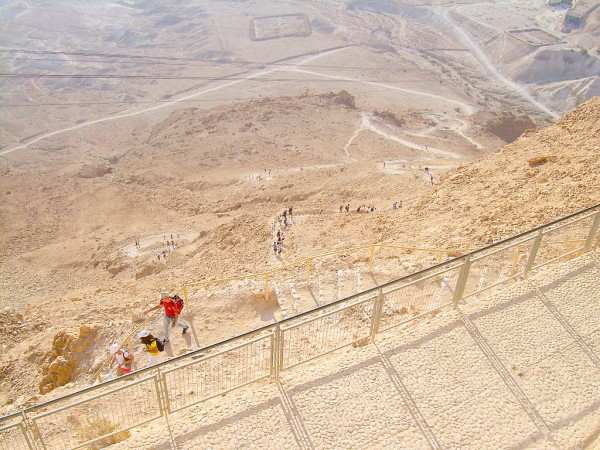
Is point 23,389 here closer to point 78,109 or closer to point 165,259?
point 165,259

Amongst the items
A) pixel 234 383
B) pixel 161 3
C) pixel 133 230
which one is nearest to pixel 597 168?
pixel 234 383

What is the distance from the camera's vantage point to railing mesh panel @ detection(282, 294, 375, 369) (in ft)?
24.4

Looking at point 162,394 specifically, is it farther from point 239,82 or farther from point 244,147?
point 239,82

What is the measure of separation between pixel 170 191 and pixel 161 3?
68885 mm

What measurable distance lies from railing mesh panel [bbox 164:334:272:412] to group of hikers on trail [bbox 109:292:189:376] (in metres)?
2.47

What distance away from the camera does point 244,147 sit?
38094mm

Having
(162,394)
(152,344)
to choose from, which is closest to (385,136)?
(152,344)

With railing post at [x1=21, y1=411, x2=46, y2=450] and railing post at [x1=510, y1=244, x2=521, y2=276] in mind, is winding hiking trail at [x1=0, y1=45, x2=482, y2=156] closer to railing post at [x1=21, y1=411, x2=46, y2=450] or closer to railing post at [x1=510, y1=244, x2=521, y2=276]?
→ railing post at [x1=510, y1=244, x2=521, y2=276]

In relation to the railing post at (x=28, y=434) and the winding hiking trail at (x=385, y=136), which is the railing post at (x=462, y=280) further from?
the winding hiking trail at (x=385, y=136)

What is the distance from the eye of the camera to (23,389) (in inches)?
471

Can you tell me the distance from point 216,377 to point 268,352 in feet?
3.00

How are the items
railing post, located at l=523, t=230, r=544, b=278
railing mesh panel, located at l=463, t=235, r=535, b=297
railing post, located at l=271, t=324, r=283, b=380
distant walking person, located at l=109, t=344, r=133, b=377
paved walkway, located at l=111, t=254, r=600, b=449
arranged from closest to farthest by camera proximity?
paved walkway, located at l=111, t=254, r=600, b=449, railing post, located at l=271, t=324, r=283, b=380, railing post, located at l=523, t=230, r=544, b=278, railing mesh panel, located at l=463, t=235, r=535, b=297, distant walking person, located at l=109, t=344, r=133, b=377

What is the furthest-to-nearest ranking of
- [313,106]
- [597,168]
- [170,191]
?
1. [313,106]
2. [170,191]
3. [597,168]

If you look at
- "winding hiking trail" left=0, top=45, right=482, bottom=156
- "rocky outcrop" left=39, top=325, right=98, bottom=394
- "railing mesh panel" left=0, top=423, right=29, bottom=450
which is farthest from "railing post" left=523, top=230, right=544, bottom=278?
"winding hiking trail" left=0, top=45, right=482, bottom=156
